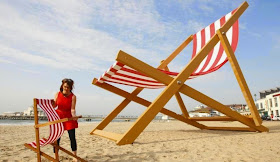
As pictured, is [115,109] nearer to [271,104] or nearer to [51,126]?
[51,126]

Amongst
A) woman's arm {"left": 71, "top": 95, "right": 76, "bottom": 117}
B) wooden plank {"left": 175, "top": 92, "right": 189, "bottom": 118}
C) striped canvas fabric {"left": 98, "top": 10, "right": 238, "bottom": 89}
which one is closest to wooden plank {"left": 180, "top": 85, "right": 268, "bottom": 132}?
striped canvas fabric {"left": 98, "top": 10, "right": 238, "bottom": 89}

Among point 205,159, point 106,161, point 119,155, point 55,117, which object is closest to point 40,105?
point 55,117

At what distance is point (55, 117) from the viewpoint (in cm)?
180

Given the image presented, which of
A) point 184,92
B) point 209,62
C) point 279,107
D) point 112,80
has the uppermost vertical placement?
point 209,62

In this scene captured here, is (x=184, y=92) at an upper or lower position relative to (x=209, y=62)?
lower

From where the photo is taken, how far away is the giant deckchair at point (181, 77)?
2624mm

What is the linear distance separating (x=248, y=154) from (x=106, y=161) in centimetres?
162

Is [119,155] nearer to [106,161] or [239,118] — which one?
[106,161]

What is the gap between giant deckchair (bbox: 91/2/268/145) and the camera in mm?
2624

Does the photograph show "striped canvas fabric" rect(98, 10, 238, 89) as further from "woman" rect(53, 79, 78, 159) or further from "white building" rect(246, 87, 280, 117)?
"white building" rect(246, 87, 280, 117)

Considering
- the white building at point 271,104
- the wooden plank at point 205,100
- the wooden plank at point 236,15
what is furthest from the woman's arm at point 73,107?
the white building at point 271,104

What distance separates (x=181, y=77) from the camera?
292cm

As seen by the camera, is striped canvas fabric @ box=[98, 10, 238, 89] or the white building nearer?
striped canvas fabric @ box=[98, 10, 238, 89]

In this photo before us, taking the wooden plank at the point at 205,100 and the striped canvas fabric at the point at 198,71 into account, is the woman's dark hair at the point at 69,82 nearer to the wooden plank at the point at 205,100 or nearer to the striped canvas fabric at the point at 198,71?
the striped canvas fabric at the point at 198,71
